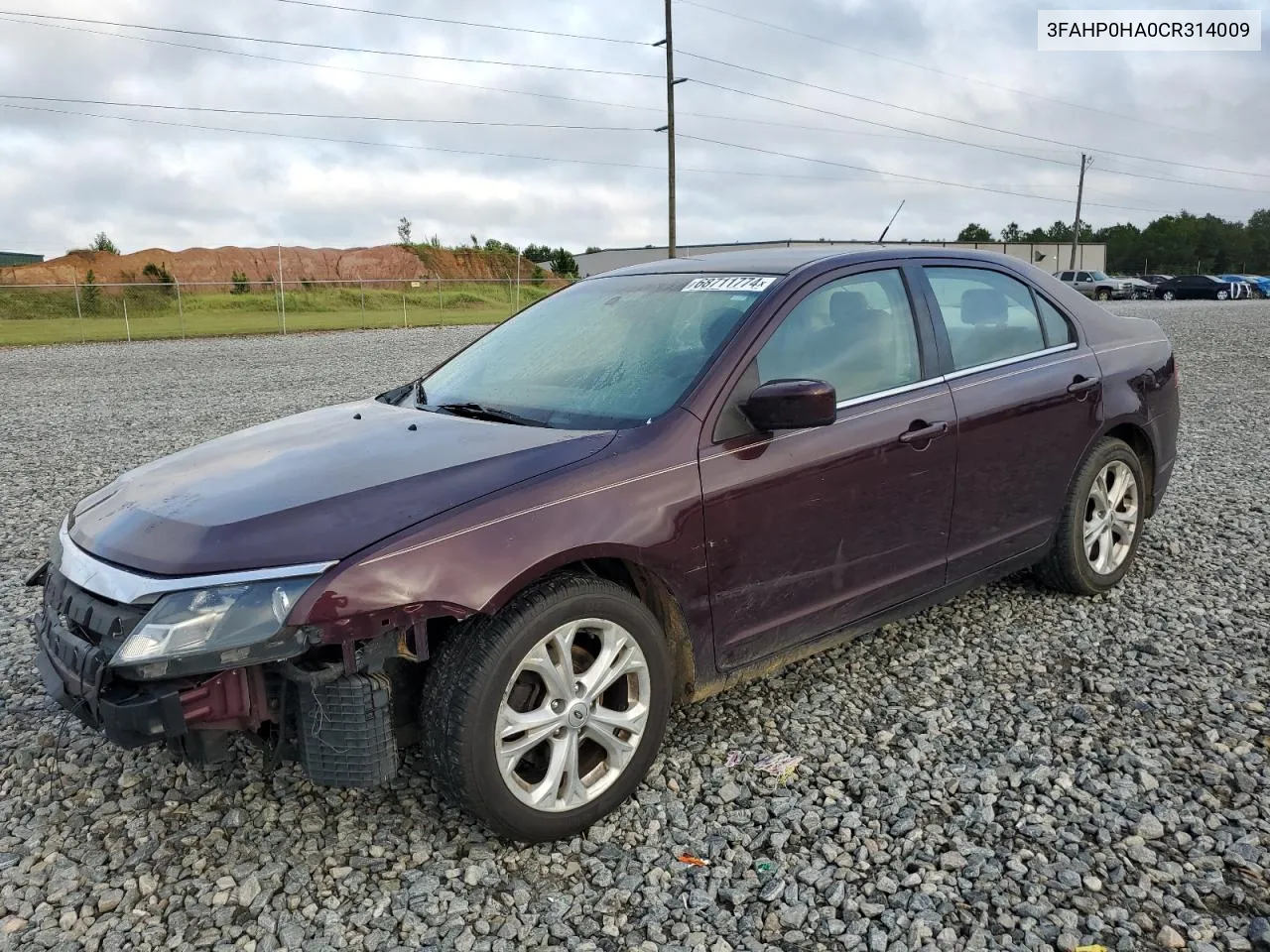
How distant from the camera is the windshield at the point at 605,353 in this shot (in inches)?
127

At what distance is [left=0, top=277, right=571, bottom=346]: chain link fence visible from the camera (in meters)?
29.0

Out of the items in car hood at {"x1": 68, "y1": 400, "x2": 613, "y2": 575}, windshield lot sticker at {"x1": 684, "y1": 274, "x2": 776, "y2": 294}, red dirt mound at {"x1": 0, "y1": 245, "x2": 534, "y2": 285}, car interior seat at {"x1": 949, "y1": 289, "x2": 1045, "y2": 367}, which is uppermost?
red dirt mound at {"x1": 0, "y1": 245, "x2": 534, "y2": 285}

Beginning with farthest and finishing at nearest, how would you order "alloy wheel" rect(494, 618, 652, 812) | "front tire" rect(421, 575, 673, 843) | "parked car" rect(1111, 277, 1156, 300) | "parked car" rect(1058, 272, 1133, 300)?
"parked car" rect(1111, 277, 1156, 300) → "parked car" rect(1058, 272, 1133, 300) → "alloy wheel" rect(494, 618, 652, 812) → "front tire" rect(421, 575, 673, 843)

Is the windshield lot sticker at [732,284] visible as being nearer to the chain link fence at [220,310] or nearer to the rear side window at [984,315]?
the rear side window at [984,315]

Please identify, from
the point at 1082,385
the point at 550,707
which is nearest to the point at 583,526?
the point at 550,707

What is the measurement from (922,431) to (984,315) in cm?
84

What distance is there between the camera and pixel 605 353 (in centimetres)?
354

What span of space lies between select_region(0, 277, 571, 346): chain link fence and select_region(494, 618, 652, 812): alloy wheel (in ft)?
87.0

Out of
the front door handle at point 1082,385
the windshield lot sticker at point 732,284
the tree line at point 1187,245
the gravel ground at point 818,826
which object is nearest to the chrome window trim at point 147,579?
the gravel ground at point 818,826

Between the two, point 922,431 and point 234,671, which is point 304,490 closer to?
point 234,671

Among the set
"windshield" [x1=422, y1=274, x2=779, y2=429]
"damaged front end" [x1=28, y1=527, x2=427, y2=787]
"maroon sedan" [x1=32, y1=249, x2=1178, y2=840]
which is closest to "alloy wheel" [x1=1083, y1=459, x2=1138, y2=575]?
"maroon sedan" [x1=32, y1=249, x2=1178, y2=840]

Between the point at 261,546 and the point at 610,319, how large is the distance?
1736 millimetres

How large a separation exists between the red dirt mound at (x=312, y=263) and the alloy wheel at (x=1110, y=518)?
210ft

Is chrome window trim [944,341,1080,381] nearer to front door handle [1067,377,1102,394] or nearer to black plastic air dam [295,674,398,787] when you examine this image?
front door handle [1067,377,1102,394]
